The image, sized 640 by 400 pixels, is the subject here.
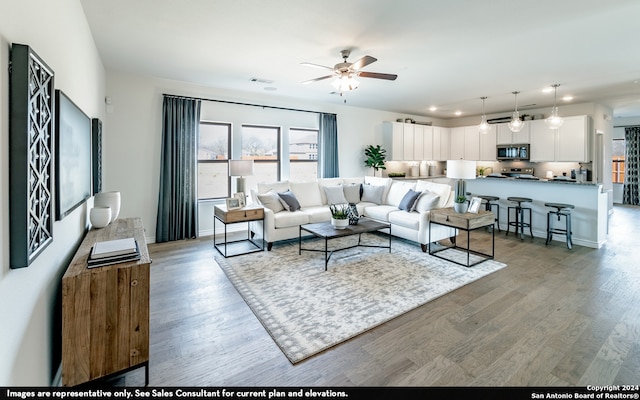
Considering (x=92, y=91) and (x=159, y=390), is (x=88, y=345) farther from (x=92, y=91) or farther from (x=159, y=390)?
(x=92, y=91)

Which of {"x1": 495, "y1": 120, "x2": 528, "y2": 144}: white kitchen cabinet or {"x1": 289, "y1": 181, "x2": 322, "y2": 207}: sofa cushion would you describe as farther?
{"x1": 495, "y1": 120, "x2": 528, "y2": 144}: white kitchen cabinet

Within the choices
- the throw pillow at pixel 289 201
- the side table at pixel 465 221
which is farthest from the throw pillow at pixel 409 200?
the throw pillow at pixel 289 201

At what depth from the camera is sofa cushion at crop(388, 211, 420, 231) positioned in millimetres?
4736

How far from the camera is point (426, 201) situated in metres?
4.93

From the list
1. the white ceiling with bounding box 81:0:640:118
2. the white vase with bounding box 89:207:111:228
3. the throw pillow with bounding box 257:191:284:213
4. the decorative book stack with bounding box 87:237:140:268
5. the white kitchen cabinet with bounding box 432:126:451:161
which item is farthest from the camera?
the white kitchen cabinet with bounding box 432:126:451:161

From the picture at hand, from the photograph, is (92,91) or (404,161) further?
(404,161)

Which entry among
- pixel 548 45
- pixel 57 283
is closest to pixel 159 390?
pixel 57 283

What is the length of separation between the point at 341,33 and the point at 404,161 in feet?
19.0

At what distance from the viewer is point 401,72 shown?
4602 millimetres

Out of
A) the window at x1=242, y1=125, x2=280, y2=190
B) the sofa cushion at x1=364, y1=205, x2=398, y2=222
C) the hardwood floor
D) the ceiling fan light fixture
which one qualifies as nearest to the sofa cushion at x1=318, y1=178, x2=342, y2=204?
the sofa cushion at x1=364, y1=205, x2=398, y2=222

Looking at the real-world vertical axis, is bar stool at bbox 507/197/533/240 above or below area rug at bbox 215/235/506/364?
above

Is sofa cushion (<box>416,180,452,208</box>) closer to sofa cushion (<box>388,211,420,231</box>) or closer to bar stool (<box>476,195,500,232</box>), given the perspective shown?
sofa cushion (<box>388,211,420,231</box>)

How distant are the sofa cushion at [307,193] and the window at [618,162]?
10.3 metres

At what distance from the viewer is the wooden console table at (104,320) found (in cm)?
169
